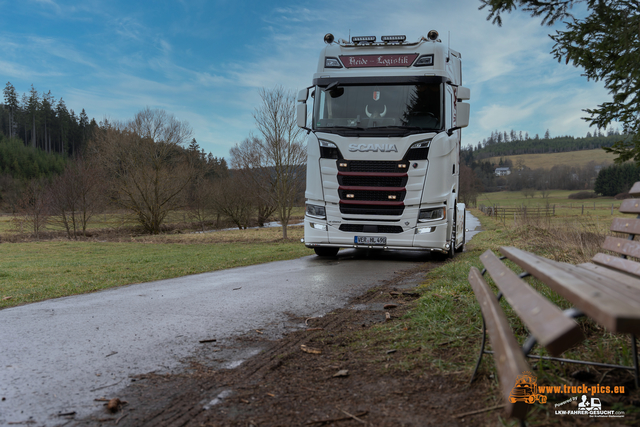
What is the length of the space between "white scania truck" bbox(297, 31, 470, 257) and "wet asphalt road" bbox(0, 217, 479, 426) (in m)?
1.47

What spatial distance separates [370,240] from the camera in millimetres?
9680

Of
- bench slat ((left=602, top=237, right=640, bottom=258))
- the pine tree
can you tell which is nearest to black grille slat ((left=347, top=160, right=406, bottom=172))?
bench slat ((left=602, top=237, right=640, bottom=258))

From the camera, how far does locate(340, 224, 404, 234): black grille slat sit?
961 cm

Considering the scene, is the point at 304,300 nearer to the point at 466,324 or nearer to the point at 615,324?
the point at 466,324

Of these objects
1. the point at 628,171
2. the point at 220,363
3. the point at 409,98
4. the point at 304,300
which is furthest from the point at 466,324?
the point at 628,171

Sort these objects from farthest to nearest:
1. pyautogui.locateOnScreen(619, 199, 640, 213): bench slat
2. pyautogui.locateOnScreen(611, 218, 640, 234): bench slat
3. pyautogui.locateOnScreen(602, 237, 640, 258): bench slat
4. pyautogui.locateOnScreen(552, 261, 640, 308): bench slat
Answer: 1. pyautogui.locateOnScreen(619, 199, 640, 213): bench slat
2. pyautogui.locateOnScreen(611, 218, 640, 234): bench slat
3. pyautogui.locateOnScreen(602, 237, 640, 258): bench slat
4. pyautogui.locateOnScreen(552, 261, 640, 308): bench slat

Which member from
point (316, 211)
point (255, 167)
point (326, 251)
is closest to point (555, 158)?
point (255, 167)

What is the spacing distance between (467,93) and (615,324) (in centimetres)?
908

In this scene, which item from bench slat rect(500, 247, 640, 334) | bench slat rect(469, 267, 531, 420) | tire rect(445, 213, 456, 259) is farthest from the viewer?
tire rect(445, 213, 456, 259)

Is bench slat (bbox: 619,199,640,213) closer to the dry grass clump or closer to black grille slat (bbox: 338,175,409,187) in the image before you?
the dry grass clump

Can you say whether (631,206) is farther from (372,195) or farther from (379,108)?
(379,108)

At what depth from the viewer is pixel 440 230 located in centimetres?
948

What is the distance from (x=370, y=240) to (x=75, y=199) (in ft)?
97.9

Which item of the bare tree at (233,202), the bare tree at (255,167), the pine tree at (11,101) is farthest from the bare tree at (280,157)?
the pine tree at (11,101)
